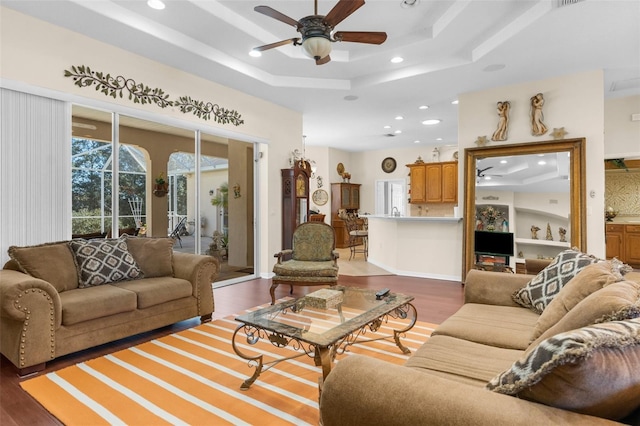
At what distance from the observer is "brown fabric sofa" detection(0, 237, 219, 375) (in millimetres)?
2441

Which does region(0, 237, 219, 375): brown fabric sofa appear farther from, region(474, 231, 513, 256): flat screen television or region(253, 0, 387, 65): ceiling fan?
region(474, 231, 513, 256): flat screen television

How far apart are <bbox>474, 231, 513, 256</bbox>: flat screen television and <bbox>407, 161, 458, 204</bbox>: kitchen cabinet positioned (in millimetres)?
3557

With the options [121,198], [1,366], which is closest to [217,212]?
[121,198]

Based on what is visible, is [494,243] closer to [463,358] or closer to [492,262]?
[492,262]

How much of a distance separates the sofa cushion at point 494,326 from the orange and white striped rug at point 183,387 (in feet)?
2.28

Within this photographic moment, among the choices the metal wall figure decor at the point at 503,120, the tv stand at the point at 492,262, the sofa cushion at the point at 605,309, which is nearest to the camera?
the sofa cushion at the point at 605,309

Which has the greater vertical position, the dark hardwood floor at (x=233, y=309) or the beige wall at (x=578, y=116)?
the beige wall at (x=578, y=116)

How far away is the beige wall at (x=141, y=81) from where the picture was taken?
125 inches

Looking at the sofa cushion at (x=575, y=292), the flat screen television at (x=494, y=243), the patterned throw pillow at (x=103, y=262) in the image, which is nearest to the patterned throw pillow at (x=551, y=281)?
the sofa cushion at (x=575, y=292)

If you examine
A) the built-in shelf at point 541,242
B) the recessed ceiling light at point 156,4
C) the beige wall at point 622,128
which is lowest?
the built-in shelf at point 541,242

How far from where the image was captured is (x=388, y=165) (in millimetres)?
10539

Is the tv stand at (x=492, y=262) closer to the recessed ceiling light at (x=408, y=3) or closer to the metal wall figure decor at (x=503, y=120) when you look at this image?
the metal wall figure decor at (x=503, y=120)

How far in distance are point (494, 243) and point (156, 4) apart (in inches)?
201

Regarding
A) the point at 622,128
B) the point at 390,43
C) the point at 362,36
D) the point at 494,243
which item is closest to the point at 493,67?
the point at 390,43
